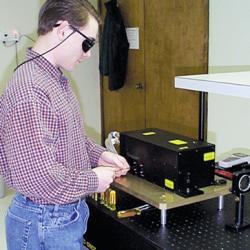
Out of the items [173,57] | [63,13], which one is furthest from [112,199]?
[173,57]

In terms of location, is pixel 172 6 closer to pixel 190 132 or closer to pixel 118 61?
pixel 118 61

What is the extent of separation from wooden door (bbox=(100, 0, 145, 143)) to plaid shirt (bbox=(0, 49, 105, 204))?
2.40 metres

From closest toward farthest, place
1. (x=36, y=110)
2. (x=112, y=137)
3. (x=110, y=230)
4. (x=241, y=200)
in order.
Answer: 1. (x=36, y=110)
2. (x=241, y=200)
3. (x=110, y=230)
4. (x=112, y=137)

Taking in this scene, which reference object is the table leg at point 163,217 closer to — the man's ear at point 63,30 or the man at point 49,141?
the man at point 49,141

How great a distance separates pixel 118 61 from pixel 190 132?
98 cm

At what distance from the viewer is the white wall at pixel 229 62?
2.68 metres

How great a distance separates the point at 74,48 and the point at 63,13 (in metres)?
0.11

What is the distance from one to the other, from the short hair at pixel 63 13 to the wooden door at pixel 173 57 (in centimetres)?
187

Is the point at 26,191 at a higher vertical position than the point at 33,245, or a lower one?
higher

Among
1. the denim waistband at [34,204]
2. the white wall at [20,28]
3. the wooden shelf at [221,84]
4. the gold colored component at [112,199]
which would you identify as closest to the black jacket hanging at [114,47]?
the white wall at [20,28]

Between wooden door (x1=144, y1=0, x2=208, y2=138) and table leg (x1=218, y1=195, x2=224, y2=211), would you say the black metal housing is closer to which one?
table leg (x1=218, y1=195, x2=224, y2=211)

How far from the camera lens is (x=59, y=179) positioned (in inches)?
45.4

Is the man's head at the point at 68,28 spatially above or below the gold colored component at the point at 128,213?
above

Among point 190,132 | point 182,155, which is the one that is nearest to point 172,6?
point 190,132
